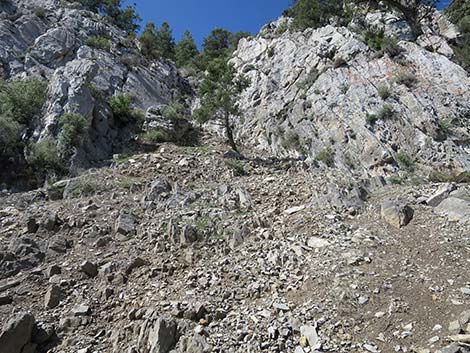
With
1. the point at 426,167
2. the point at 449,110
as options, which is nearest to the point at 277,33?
the point at 449,110

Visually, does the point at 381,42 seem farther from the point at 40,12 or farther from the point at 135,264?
the point at 40,12

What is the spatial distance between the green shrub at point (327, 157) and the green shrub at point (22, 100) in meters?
13.3

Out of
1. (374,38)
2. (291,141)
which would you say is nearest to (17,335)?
(291,141)

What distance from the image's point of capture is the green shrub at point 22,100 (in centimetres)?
1491

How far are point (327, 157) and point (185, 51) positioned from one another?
25135 mm

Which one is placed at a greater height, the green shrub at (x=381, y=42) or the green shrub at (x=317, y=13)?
the green shrub at (x=317, y=13)

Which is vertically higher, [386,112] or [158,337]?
[386,112]

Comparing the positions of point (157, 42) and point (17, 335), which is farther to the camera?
point (157, 42)

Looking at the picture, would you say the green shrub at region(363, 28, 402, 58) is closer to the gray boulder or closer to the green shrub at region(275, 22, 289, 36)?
the green shrub at region(275, 22, 289, 36)

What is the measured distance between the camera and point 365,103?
557 inches

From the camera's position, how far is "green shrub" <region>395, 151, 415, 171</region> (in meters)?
11.6

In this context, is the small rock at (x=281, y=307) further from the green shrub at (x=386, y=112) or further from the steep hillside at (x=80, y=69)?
the steep hillside at (x=80, y=69)

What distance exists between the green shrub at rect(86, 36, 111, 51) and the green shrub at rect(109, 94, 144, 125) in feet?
26.9

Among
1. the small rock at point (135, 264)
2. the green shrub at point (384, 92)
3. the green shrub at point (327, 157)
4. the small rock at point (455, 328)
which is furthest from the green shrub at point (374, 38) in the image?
the small rock at point (135, 264)
